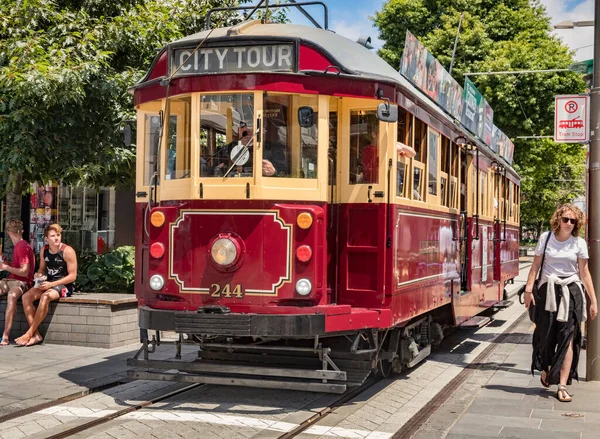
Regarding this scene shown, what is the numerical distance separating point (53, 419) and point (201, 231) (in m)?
2.03

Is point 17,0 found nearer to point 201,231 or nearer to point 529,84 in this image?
point 201,231

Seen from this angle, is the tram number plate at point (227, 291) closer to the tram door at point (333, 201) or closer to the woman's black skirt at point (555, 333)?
the tram door at point (333, 201)

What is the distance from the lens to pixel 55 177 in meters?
12.5

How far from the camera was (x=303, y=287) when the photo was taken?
278 inches

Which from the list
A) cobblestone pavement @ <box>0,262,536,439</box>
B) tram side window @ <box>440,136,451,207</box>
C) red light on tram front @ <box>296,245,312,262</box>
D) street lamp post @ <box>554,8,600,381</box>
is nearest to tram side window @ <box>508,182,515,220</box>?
tram side window @ <box>440,136,451,207</box>

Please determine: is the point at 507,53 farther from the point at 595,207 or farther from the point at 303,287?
the point at 303,287

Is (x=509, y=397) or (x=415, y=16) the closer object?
(x=509, y=397)

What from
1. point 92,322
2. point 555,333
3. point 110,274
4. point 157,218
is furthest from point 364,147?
point 110,274

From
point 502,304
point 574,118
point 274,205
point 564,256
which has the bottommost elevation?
point 502,304

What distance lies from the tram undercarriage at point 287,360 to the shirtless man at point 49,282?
307 centimetres

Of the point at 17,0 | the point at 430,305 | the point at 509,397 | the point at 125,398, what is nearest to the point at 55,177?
the point at 17,0

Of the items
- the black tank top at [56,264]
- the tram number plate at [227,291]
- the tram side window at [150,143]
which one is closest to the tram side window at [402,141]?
the tram number plate at [227,291]

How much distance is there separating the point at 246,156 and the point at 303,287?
1.26 m

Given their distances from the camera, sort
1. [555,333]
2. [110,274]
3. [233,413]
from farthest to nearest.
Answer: [110,274], [555,333], [233,413]
